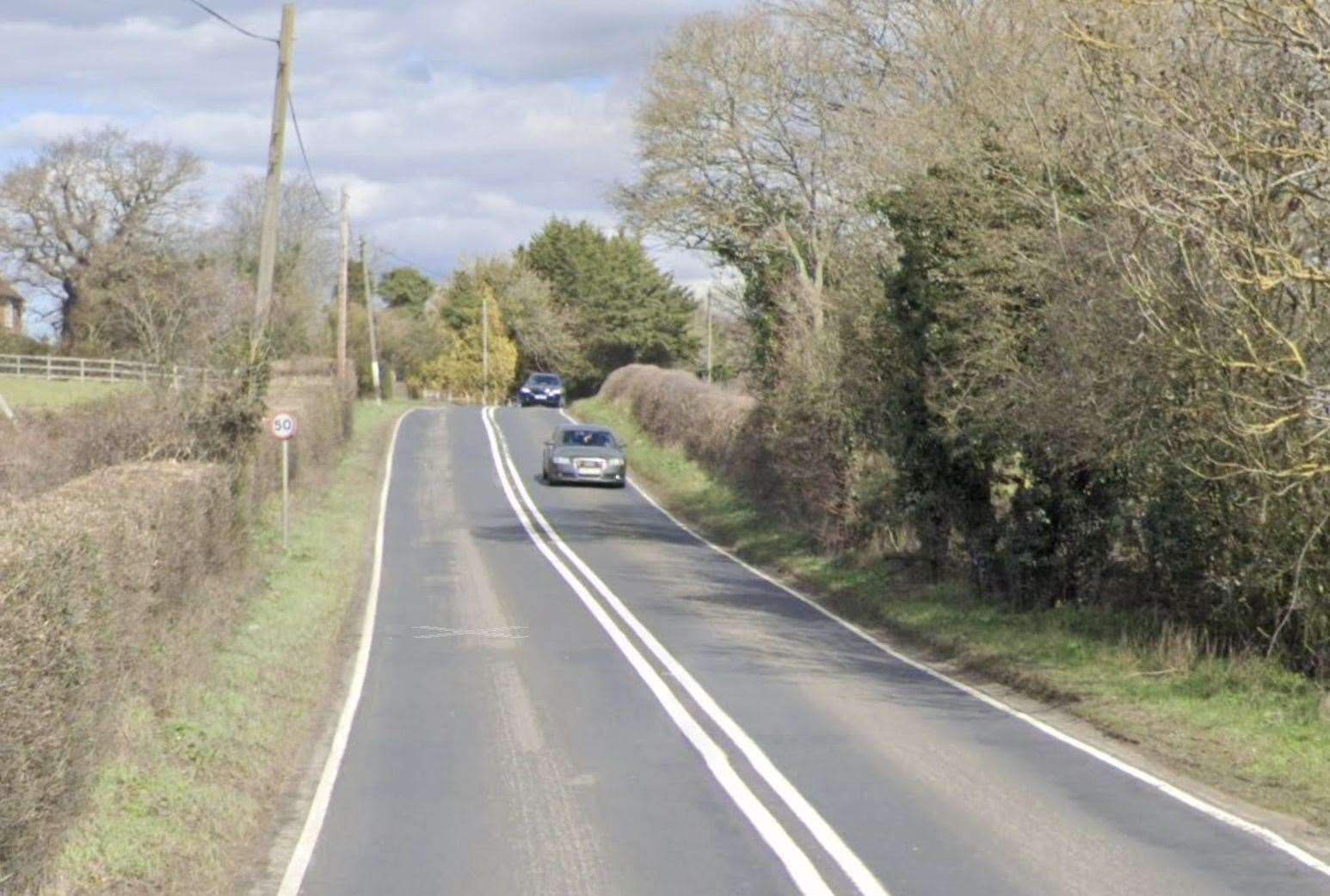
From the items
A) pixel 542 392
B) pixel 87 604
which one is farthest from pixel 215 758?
pixel 542 392

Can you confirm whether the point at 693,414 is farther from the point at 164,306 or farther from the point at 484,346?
the point at 484,346

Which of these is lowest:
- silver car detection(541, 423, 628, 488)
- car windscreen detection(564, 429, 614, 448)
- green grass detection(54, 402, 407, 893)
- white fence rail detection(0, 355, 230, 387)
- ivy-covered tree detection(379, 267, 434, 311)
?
green grass detection(54, 402, 407, 893)

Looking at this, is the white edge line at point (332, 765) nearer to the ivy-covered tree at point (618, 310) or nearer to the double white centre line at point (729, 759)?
the double white centre line at point (729, 759)

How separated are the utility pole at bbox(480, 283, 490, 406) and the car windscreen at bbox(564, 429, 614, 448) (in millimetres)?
54506

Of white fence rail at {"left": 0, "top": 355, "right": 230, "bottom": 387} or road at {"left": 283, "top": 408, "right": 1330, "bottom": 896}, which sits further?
white fence rail at {"left": 0, "top": 355, "right": 230, "bottom": 387}

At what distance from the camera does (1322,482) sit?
537 inches

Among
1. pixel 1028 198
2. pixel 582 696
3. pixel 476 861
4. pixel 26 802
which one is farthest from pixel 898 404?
pixel 26 802

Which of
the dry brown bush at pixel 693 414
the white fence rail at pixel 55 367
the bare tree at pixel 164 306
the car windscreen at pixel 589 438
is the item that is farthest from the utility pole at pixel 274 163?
the white fence rail at pixel 55 367

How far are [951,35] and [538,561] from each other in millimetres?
11563

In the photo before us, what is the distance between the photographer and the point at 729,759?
12070 millimetres

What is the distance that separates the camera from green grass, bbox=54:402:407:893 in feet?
28.5

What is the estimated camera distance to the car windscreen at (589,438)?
148 feet

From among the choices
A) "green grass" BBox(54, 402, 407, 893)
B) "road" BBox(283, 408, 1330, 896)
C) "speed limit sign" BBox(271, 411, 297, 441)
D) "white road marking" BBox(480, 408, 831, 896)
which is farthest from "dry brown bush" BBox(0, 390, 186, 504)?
"white road marking" BBox(480, 408, 831, 896)

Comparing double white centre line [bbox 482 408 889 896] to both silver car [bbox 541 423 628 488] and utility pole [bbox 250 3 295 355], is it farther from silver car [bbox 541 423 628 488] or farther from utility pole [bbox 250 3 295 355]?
silver car [bbox 541 423 628 488]
